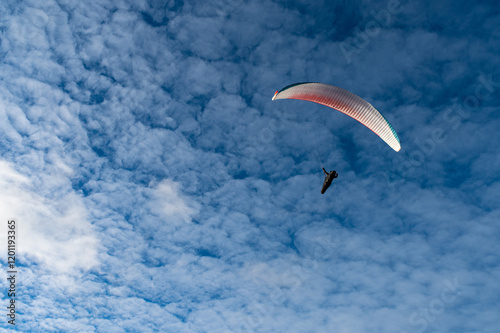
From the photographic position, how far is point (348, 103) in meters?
20.0

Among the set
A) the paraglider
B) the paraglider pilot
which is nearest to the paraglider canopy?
the paraglider

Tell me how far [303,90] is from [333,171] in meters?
6.17

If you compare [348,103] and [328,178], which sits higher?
[348,103]

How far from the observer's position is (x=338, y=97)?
19.9 metres

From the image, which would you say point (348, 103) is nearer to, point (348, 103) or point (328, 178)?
point (348, 103)

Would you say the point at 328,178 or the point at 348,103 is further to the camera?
the point at 328,178

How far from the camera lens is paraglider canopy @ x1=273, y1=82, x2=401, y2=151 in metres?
19.2

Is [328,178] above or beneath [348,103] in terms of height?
beneath

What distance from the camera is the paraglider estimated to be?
19.2 metres

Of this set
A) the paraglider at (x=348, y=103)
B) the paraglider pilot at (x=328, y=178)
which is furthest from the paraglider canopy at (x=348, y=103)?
the paraglider pilot at (x=328, y=178)

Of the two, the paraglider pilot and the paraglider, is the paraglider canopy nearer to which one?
the paraglider

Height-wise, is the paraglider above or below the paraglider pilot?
above

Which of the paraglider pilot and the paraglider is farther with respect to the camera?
the paraglider pilot

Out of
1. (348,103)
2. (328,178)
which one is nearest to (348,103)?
(348,103)
